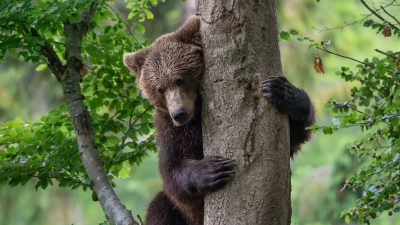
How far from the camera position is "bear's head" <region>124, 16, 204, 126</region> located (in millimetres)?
4949

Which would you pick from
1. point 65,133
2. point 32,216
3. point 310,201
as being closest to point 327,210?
point 310,201

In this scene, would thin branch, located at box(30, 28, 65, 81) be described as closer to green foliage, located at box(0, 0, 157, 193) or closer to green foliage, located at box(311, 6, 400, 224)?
green foliage, located at box(0, 0, 157, 193)

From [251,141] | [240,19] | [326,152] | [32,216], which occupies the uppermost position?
[326,152]

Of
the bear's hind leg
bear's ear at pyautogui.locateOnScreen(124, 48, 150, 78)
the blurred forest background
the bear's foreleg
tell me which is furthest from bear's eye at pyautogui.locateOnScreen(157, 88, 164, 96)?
the blurred forest background

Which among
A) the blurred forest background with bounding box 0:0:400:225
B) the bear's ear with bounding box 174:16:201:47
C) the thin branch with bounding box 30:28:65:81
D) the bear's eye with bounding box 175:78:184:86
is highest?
the blurred forest background with bounding box 0:0:400:225

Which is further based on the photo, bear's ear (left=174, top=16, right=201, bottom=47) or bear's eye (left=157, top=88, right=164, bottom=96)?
bear's eye (left=157, top=88, right=164, bottom=96)

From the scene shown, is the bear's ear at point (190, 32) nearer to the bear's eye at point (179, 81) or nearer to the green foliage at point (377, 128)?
the bear's eye at point (179, 81)

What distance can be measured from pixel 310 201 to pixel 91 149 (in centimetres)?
768

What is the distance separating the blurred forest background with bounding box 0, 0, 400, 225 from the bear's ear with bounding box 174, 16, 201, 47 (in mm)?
5495

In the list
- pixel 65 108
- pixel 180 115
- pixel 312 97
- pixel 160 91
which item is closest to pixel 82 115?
pixel 65 108

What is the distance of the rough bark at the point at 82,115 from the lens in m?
5.69

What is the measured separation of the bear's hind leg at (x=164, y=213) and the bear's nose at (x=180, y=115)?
134cm

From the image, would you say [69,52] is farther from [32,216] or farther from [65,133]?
[32,216]

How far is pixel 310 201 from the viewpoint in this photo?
42.1 feet
